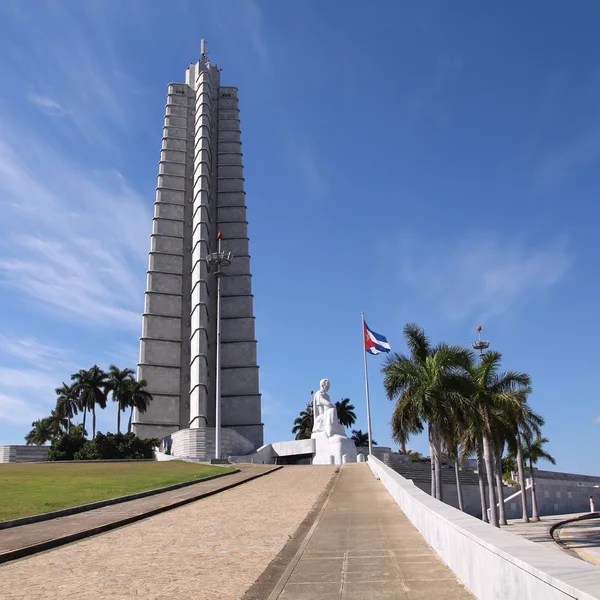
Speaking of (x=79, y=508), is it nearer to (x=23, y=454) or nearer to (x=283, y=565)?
(x=283, y=565)

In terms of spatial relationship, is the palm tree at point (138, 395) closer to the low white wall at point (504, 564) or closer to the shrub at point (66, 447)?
the shrub at point (66, 447)

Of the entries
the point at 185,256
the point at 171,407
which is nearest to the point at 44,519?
the point at 171,407

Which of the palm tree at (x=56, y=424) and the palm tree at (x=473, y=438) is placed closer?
the palm tree at (x=473, y=438)

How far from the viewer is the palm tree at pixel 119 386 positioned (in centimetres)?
6128

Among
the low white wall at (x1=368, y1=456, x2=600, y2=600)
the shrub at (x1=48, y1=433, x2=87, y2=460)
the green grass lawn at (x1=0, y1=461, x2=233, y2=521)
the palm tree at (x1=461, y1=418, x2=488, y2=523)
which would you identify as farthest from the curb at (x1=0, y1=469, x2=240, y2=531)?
the shrub at (x1=48, y1=433, x2=87, y2=460)

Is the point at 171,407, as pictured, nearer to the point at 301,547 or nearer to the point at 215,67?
the point at 215,67

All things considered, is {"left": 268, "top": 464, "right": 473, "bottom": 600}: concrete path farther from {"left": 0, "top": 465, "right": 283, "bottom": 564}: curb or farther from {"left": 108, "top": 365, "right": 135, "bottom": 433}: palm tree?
{"left": 108, "top": 365, "right": 135, "bottom": 433}: palm tree

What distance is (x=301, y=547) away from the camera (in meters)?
8.84

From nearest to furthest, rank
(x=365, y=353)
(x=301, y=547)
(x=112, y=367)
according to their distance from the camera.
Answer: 1. (x=301, y=547)
2. (x=365, y=353)
3. (x=112, y=367)

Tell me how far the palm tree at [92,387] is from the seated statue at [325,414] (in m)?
23.9

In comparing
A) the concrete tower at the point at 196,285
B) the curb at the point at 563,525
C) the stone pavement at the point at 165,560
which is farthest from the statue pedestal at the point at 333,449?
the stone pavement at the point at 165,560

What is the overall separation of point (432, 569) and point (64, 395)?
6625 cm

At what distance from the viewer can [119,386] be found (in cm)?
6159

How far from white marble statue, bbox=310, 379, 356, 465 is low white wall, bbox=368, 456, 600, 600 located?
4074 cm
